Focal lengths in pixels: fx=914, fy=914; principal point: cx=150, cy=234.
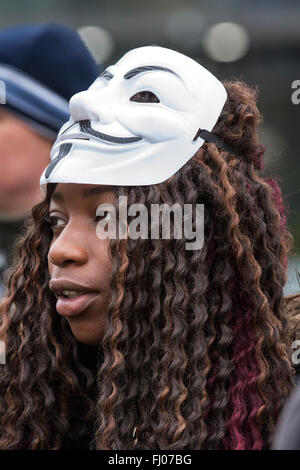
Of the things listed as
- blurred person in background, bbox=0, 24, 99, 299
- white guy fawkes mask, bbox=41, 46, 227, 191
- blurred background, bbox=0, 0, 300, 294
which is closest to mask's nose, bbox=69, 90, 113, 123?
white guy fawkes mask, bbox=41, 46, 227, 191

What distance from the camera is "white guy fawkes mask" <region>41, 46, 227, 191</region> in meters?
2.38

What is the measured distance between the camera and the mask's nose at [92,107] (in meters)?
2.44

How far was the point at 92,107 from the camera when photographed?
2.45 meters

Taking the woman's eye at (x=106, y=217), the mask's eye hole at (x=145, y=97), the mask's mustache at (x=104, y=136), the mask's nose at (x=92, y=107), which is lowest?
the woman's eye at (x=106, y=217)

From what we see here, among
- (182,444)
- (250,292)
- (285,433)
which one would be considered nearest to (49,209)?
(250,292)

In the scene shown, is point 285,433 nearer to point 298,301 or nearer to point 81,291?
point 81,291

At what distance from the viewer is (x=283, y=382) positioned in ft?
7.61

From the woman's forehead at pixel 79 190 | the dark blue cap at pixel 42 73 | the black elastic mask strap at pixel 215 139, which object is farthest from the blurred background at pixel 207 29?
the woman's forehead at pixel 79 190

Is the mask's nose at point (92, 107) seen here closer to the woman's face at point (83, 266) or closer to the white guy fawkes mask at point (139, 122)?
the white guy fawkes mask at point (139, 122)

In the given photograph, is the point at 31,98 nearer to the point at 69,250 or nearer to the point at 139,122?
the point at 139,122

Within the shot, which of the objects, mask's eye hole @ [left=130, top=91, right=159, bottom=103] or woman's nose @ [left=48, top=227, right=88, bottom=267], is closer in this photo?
woman's nose @ [left=48, top=227, right=88, bottom=267]

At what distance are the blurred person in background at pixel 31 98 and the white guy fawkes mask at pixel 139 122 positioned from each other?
67 cm

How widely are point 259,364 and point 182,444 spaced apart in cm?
29

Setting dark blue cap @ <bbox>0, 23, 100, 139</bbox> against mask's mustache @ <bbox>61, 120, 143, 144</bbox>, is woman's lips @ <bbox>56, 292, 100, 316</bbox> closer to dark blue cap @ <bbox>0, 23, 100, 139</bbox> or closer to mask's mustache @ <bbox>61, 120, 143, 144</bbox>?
mask's mustache @ <bbox>61, 120, 143, 144</bbox>
